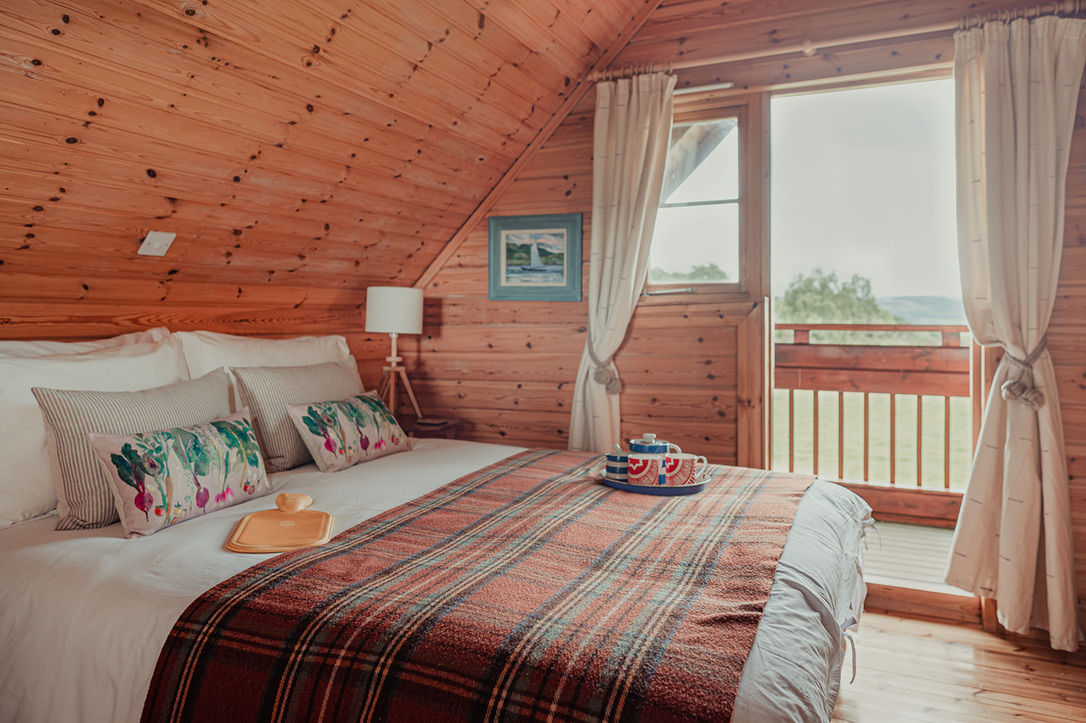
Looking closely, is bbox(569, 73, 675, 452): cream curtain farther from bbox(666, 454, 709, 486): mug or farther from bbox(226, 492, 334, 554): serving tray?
bbox(226, 492, 334, 554): serving tray

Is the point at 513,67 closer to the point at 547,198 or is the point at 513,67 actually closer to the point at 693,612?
the point at 547,198

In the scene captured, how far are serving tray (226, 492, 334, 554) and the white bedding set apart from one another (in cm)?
4

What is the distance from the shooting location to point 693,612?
4.35ft

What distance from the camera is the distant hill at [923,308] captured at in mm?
6543

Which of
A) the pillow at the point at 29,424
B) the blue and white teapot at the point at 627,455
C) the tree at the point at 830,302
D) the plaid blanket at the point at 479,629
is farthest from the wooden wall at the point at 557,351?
the tree at the point at 830,302

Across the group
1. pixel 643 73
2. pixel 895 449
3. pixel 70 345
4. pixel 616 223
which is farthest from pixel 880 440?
pixel 70 345

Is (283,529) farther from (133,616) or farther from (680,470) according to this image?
(680,470)

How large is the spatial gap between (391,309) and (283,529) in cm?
185

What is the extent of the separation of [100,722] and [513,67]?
2.69 m

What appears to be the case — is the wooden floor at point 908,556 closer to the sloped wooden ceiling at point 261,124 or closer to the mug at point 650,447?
the mug at point 650,447

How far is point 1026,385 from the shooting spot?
105 inches

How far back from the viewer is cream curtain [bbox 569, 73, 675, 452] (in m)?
3.31

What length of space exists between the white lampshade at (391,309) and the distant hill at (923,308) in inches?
199

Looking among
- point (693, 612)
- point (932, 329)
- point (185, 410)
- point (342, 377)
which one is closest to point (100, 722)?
point (185, 410)
